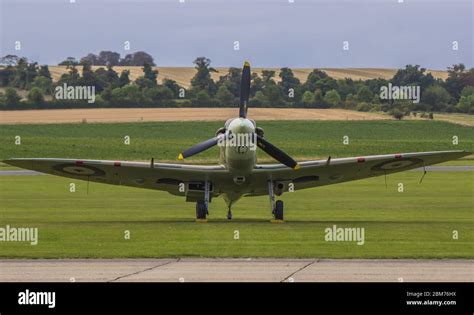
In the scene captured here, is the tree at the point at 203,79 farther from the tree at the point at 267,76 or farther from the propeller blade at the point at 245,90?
the propeller blade at the point at 245,90

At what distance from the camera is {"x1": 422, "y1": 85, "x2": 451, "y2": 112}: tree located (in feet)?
311

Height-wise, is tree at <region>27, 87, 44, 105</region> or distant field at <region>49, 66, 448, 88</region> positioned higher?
distant field at <region>49, 66, 448, 88</region>

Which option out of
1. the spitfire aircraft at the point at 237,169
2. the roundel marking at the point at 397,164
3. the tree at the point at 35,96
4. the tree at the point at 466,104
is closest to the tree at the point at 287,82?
the tree at the point at 466,104

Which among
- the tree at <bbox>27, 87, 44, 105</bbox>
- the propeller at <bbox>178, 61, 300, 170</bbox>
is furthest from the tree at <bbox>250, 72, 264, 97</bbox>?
the propeller at <bbox>178, 61, 300, 170</bbox>

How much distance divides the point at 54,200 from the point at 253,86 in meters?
A: 50.8

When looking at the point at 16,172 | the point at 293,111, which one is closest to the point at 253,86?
the point at 293,111

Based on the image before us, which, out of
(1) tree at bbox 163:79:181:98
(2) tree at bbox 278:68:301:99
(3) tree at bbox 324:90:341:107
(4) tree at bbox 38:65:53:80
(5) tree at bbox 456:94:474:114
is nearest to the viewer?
(5) tree at bbox 456:94:474:114

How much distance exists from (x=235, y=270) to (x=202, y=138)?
55.2 metres

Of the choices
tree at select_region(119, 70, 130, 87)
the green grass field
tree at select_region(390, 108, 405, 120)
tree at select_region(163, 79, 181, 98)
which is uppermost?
tree at select_region(119, 70, 130, 87)

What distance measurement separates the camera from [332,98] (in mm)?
96250

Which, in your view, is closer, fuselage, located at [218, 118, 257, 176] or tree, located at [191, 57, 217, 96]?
fuselage, located at [218, 118, 257, 176]

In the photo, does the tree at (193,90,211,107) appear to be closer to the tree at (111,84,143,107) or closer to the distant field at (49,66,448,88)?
the tree at (111,84,143,107)

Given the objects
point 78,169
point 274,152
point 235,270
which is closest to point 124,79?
point 78,169
